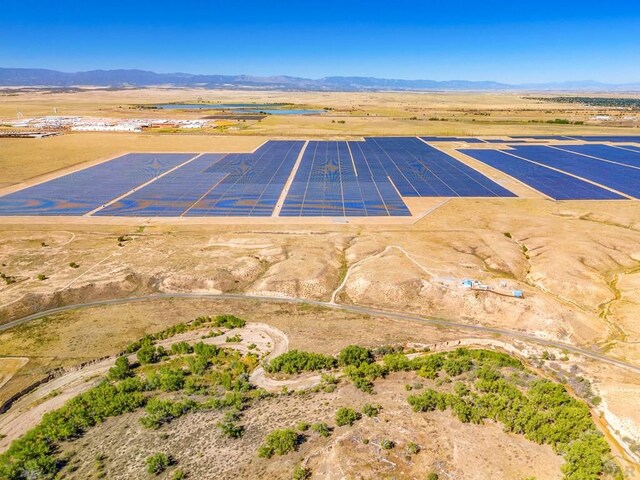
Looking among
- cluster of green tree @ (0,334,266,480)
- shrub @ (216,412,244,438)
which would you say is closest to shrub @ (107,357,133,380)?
cluster of green tree @ (0,334,266,480)

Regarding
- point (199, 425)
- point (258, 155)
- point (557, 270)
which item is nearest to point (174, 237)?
point (199, 425)

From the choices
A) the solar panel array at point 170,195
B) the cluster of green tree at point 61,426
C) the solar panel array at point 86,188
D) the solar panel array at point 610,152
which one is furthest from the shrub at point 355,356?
the solar panel array at point 610,152

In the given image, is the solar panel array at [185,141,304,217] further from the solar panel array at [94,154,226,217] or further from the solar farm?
the solar panel array at [94,154,226,217]

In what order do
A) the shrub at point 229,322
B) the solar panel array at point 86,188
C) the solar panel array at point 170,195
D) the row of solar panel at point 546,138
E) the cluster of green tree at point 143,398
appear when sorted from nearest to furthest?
the cluster of green tree at point 143,398, the shrub at point 229,322, the solar panel array at point 170,195, the solar panel array at point 86,188, the row of solar panel at point 546,138

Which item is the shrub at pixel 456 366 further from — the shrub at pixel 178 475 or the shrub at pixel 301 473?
the shrub at pixel 178 475

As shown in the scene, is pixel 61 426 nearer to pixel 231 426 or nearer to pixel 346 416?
pixel 231 426

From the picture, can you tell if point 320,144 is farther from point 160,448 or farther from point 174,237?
point 160,448

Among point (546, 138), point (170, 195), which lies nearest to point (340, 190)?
point (170, 195)
